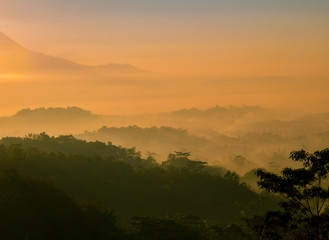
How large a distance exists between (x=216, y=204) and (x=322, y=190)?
6718 centimetres

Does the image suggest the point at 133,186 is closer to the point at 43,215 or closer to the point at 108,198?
the point at 108,198

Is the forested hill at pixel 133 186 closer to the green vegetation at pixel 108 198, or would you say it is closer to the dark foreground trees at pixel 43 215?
the green vegetation at pixel 108 198

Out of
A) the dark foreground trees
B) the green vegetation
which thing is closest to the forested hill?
the green vegetation

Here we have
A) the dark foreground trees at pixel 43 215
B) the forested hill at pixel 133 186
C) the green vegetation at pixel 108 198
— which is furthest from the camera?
the forested hill at pixel 133 186

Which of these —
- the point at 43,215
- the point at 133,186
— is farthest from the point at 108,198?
the point at 43,215

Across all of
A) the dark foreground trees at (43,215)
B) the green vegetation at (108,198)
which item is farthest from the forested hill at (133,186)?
the dark foreground trees at (43,215)

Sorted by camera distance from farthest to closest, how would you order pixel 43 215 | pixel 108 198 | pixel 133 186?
pixel 133 186
pixel 108 198
pixel 43 215

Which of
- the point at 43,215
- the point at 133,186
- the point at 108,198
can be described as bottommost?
the point at 108,198

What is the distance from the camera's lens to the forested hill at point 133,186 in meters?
77.9

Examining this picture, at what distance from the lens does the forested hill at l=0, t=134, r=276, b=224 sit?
77938 millimetres

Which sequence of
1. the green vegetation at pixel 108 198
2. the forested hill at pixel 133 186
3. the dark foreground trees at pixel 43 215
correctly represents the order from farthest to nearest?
the forested hill at pixel 133 186, the green vegetation at pixel 108 198, the dark foreground trees at pixel 43 215

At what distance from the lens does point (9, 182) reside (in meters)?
51.4

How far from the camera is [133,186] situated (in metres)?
92.4

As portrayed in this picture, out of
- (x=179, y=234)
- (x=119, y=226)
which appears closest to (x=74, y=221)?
(x=119, y=226)
